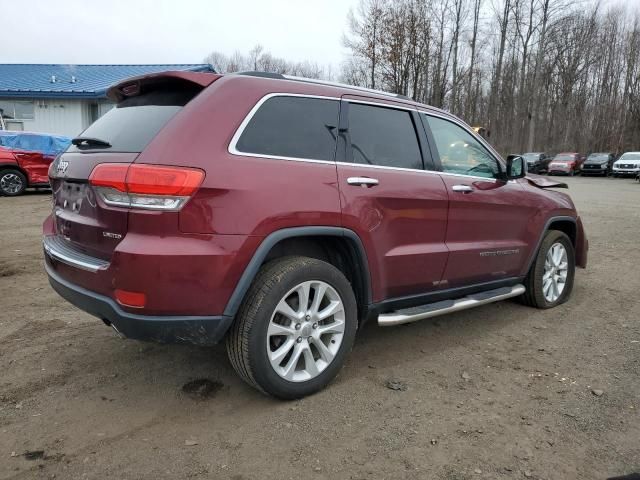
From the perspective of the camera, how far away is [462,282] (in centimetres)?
407

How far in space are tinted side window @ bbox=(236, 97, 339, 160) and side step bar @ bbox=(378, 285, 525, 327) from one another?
115 centimetres

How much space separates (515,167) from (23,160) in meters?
12.9

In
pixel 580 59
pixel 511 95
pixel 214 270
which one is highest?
pixel 580 59

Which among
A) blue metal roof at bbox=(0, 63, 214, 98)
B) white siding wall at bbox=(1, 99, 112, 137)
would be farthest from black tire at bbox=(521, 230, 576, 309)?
white siding wall at bbox=(1, 99, 112, 137)

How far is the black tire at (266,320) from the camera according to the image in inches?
110

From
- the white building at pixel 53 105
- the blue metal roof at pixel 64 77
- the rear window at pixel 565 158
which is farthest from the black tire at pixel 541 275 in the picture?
the rear window at pixel 565 158

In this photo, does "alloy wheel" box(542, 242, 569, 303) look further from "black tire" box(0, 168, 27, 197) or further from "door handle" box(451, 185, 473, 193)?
"black tire" box(0, 168, 27, 197)

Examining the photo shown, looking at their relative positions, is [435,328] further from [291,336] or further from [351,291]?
[291,336]

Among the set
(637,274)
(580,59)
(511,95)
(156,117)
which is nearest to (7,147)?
(156,117)

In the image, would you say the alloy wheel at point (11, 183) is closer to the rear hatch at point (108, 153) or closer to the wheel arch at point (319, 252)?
the rear hatch at point (108, 153)

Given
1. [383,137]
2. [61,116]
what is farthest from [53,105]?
[383,137]

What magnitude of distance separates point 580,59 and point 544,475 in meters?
51.1

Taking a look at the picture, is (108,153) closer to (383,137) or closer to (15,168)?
(383,137)

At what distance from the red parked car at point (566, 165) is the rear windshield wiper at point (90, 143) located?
35.9m
